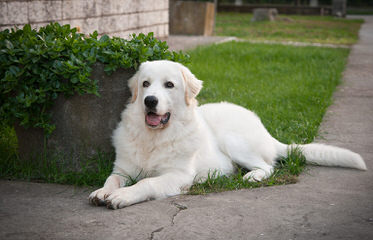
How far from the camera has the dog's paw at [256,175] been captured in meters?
4.35

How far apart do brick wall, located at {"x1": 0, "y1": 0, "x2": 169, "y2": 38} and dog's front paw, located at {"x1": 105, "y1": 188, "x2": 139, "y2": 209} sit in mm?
4317

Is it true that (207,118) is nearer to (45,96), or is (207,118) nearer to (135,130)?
(135,130)

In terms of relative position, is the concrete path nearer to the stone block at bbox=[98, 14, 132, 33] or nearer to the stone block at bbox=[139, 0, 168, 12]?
the stone block at bbox=[98, 14, 132, 33]

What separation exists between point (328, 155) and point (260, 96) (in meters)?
3.21

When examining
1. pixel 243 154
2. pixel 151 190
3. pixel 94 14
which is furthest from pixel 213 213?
pixel 94 14

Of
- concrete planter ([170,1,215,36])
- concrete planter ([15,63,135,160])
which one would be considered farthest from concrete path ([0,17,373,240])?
concrete planter ([170,1,215,36])

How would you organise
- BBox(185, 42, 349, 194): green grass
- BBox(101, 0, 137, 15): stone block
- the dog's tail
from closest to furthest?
the dog's tail < BBox(185, 42, 349, 194): green grass < BBox(101, 0, 137, 15): stone block

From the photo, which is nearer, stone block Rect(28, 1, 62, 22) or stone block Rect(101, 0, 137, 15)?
stone block Rect(28, 1, 62, 22)

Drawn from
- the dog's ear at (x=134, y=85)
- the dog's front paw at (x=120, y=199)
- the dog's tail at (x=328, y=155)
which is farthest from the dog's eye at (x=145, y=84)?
the dog's tail at (x=328, y=155)

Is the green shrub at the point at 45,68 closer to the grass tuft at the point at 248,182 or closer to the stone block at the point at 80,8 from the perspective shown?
the grass tuft at the point at 248,182

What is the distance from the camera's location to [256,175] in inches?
173

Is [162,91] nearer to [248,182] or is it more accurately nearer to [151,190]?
[151,190]

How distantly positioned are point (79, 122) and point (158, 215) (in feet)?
4.34

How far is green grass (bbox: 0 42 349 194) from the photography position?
14.4 ft
